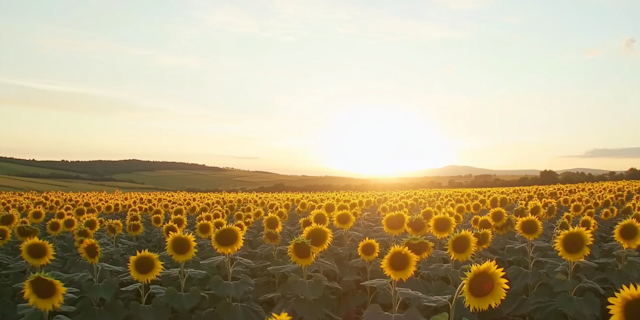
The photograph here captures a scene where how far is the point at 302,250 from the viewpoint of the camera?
766cm

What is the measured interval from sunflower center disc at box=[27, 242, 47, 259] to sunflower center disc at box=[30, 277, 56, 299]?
2310mm

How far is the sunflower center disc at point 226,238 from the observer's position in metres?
8.42

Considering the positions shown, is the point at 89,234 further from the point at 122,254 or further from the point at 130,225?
the point at 130,225

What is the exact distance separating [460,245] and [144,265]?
5.13 m

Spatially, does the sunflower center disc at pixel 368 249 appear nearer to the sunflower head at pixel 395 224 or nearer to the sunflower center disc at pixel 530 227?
the sunflower head at pixel 395 224

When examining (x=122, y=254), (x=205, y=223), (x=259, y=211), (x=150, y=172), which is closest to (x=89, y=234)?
(x=122, y=254)

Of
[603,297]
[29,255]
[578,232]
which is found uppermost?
[578,232]

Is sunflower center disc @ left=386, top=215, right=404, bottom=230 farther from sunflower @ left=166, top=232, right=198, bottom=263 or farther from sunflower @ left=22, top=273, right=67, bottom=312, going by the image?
sunflower @ left=22, top=273, right=67, bottom=312

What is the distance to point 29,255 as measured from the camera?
8.20m

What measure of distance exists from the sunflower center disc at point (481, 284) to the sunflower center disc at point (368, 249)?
3429mm

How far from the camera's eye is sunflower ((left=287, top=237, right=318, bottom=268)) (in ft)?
25.1

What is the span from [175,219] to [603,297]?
9.62 meters

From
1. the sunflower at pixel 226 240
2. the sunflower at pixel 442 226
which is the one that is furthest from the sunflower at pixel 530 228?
the sunflower at pixel 226 240

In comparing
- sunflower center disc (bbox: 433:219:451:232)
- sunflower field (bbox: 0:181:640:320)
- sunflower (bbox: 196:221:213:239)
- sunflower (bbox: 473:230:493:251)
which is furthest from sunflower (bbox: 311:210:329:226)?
sunflower (bbox: 473:230:493:251)
